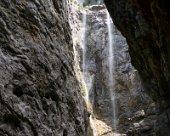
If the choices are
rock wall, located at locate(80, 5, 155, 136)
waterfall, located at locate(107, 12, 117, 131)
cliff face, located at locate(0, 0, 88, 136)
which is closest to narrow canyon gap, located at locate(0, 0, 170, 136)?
cliff face, located at locate(0, 0, 88, 136)

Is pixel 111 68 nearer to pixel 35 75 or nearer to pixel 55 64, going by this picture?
pixel 55 64

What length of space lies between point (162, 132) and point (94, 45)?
57.6 feet

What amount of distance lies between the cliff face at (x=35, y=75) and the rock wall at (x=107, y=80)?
1292 cm

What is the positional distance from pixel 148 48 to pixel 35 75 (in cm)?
620

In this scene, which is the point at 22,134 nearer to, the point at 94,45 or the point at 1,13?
the point at 1,13

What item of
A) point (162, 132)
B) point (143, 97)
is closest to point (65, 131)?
point (162, 132)

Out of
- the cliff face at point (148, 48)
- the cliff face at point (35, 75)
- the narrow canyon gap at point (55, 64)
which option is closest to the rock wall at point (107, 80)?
the narrow canyon gap at point (55, 64)

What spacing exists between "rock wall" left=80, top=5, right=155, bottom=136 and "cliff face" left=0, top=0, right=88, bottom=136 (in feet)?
42.4

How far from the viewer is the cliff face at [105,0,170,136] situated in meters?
11.9

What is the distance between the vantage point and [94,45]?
101ft

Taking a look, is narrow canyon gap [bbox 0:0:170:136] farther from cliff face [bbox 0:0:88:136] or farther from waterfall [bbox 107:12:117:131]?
waterfall [bbox 107:12:117:131]

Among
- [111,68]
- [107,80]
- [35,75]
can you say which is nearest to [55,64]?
[35,75]

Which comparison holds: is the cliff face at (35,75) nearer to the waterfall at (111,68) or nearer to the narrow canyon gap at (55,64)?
the narrow canyon gap at (55,64)

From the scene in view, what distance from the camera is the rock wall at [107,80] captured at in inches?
1027
